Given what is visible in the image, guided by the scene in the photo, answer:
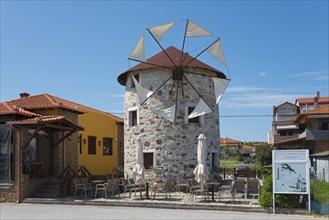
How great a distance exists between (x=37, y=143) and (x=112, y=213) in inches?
312

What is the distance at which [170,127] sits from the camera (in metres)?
23.0

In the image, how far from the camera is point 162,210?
563 inches

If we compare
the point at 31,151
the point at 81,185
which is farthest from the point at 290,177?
the point at 31,151

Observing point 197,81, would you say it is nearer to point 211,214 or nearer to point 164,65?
point 164,65

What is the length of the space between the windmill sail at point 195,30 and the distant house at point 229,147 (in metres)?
58.3

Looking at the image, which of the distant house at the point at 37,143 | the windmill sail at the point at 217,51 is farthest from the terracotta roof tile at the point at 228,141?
the windmill sail at the point at 217,51

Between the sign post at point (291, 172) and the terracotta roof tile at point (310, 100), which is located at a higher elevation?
the terracotta roof tile at point (310, 100)

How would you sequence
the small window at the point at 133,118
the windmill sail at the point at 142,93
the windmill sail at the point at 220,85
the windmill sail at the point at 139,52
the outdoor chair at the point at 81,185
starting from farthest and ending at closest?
the small window at the point at 133,118, the windmill sail at the point at 220,85, the windmill sail at the point at 142,93, the windmill sail at the point at 139,52, the outdoor chair at the point at 81,185

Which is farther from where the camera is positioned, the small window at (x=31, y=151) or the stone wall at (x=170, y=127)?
the stone wall at (x=170, y=127)

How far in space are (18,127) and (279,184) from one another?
10.7 metres

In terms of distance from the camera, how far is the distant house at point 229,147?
82.2 meters

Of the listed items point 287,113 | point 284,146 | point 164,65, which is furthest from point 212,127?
point 287,113

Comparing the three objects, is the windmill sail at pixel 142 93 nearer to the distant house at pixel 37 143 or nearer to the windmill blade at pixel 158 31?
the windmill blade at pixel 158 31

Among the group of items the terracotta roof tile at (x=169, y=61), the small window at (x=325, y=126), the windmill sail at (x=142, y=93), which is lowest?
the small window at (x=325, y=126)
